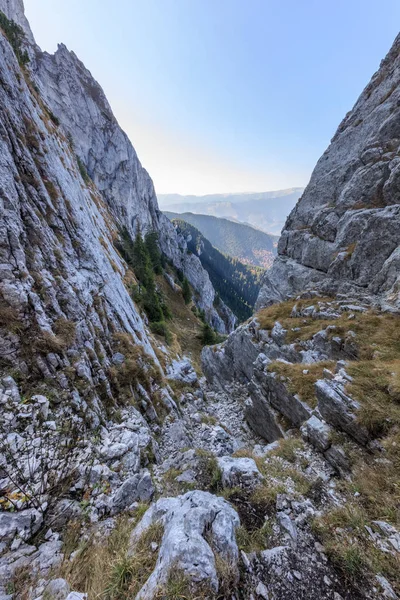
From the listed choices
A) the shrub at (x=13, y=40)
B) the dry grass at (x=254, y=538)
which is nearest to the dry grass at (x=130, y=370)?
the dry grass at (x=254, y=538)

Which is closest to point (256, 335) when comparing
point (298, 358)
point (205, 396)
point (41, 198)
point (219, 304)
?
point (298, 358)

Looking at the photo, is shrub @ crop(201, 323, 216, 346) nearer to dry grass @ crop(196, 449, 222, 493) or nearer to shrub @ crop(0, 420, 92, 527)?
dry grass @ crop(196, 449, 222, 493)

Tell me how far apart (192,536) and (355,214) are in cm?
2765

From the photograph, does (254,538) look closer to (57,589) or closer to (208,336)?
(57,589)

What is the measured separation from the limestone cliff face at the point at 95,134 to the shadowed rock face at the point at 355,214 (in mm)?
53856

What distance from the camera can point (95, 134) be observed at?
71250 mm

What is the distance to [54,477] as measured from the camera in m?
6.39

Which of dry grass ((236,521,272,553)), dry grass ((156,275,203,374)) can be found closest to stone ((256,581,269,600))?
dry grass ((236,521,272,553))

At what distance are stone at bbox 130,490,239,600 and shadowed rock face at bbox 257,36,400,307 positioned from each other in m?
17.3

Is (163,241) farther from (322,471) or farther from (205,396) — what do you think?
(322,471)

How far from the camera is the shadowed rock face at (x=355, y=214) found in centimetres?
1875

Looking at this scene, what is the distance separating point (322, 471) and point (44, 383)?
1172 cm

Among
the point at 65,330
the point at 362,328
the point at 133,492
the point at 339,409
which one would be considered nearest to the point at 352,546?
the point at 339,409

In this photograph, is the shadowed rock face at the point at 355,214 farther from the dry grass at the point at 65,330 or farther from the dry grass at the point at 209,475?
the dry grass at the point at 65,330
